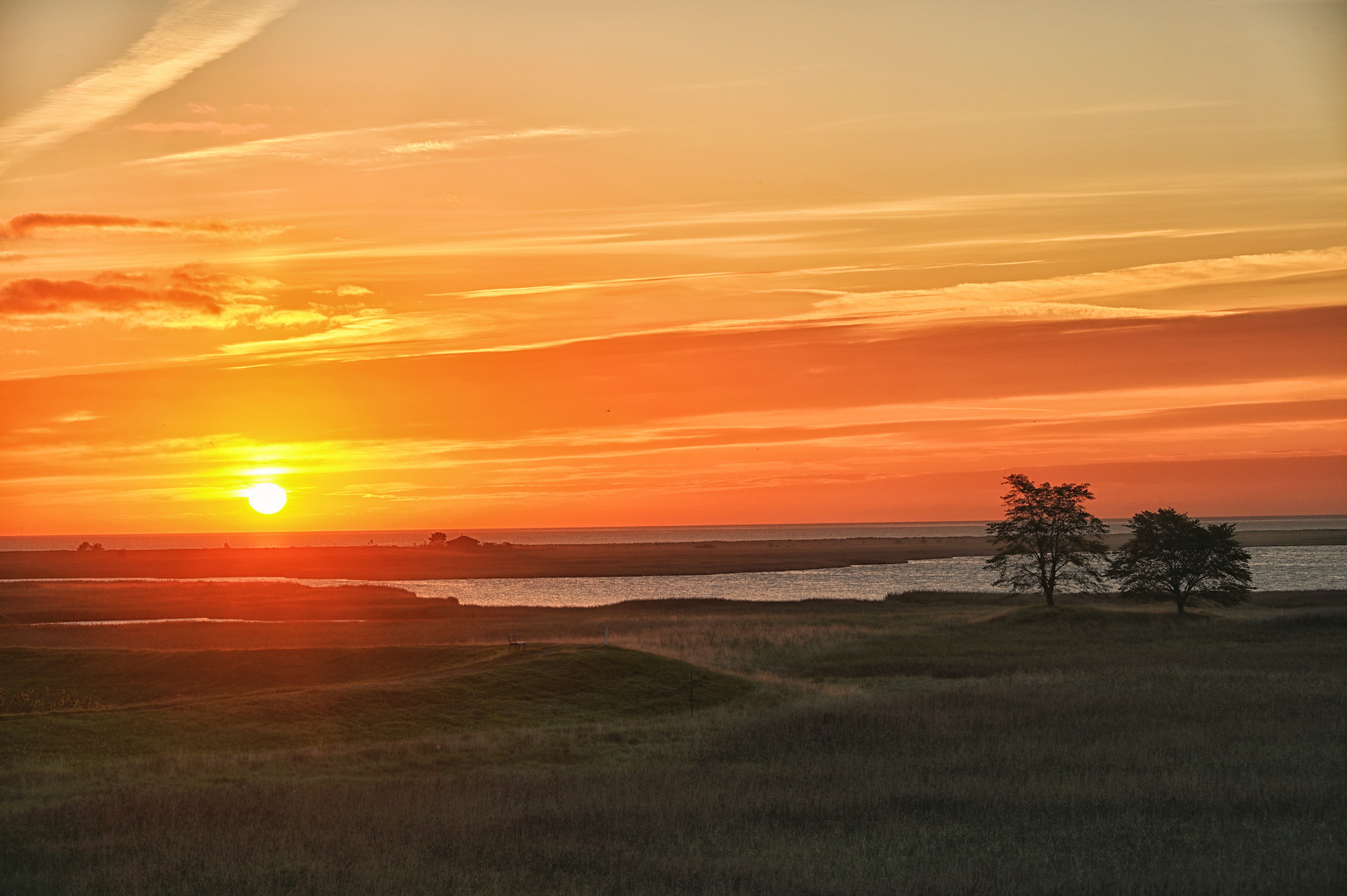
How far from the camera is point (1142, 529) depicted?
72438mm

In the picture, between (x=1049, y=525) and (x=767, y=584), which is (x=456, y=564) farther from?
(x=1049, y=525)

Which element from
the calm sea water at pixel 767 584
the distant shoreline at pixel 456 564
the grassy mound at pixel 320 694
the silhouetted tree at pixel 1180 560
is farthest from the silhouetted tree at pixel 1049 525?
the distant shoreline at pixel 456 564

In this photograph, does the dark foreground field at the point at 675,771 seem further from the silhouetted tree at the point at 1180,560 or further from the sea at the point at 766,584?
the sea at the point at 766,584

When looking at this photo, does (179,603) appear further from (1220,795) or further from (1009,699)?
(1220,795)

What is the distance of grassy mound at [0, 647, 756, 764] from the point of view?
1177 inches

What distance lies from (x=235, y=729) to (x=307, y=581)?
4211 inches

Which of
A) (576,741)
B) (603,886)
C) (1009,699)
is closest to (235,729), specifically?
(576,741)

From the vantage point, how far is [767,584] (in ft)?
389

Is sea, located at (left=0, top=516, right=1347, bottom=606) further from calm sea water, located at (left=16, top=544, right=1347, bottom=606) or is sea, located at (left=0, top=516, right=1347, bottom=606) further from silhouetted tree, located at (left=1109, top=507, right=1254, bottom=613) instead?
silhouetted tree, located at (left=1109, top=507, right=1254, bottom=613)

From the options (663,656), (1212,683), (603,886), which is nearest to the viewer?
(603,886)

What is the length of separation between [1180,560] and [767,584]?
175 ft

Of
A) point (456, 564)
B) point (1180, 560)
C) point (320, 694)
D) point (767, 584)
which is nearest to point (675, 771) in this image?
point (320, 694)

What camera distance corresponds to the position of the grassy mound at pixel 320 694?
2991 cm

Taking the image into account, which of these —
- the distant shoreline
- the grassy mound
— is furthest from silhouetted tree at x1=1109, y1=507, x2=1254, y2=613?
the distant shoreline
